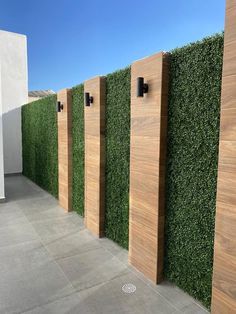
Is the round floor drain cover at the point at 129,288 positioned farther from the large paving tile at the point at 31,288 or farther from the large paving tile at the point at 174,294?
the large paving tile at the point at 31,288

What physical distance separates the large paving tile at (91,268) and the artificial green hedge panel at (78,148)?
5.91 ft

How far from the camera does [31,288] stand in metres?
3.26

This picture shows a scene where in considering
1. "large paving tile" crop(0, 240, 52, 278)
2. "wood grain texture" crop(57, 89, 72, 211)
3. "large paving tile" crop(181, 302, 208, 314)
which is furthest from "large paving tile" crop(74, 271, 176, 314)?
"wood grain texture" crop(57, 89, 72, 211)

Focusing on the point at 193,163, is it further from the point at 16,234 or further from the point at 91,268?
the point at 16,234

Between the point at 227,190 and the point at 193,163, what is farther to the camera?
the point at 193,163

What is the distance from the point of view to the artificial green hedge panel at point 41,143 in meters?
7.50

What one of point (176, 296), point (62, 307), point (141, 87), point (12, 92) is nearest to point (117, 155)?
point (141, 87)

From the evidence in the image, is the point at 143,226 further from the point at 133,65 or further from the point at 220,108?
the point at 133,65

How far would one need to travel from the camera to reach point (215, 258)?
2.61m

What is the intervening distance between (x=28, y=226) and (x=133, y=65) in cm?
367

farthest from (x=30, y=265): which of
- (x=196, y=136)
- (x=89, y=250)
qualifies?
(x=196, y=136)

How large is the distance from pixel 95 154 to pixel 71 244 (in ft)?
5.20

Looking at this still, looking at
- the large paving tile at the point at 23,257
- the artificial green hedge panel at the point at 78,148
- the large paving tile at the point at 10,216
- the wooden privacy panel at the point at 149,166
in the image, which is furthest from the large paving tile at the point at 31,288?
the artificial green hedge panel at the point at 78,148

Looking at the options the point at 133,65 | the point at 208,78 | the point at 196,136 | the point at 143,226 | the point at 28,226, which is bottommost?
the point at 28,226
